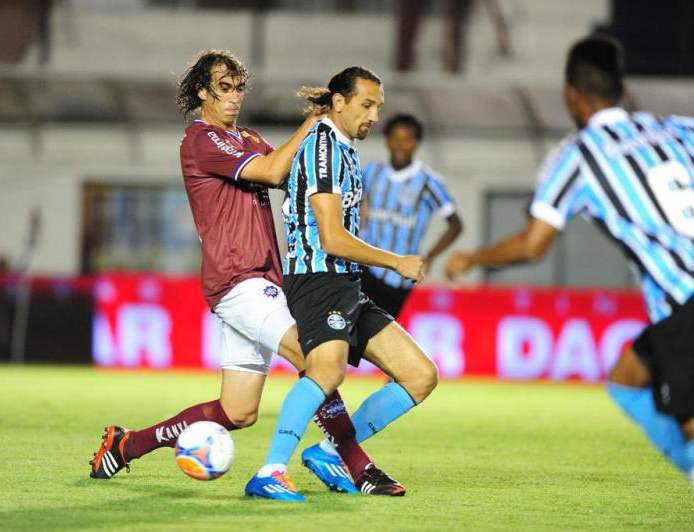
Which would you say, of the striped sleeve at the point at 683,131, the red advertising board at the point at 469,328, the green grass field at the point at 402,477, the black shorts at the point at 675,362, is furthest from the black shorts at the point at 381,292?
the red advertising board at the point at 469,328

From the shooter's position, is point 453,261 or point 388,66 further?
point 388,66

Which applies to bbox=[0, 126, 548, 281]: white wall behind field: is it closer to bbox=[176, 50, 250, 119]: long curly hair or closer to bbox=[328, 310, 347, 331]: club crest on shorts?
bbox=[176, 50, 250, 119]: long curly hair

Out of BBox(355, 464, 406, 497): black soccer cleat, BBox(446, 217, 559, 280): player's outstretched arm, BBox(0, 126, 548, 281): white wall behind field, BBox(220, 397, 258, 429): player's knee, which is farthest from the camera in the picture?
BBox(0, 126, 548, 281): white wall behind field

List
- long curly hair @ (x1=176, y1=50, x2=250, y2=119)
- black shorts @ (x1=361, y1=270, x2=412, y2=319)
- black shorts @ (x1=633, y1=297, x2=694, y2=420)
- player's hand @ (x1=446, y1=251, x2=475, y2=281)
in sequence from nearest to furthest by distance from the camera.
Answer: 1. black shorts @ (x1=633, y1=297, x2=694, y2=420)
2. player's hand @ (x1=446, y1=251, x2=475, y2=281)
3. long curly hair @ (x1=176, y1=50, x2=250, y2=119)
4. black shorts @ (x1=361, y1=270, x2=412, y2=319)

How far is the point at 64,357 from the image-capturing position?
1645 centimetres

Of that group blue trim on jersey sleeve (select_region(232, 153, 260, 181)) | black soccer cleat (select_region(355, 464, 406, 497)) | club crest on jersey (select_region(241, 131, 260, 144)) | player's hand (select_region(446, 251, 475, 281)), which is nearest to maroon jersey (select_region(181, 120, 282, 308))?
blue trim on jersey sleeve (select_region(232, 153, 260, 181))

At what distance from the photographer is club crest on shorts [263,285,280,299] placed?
20.5 ft

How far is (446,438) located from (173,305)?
7.34 m

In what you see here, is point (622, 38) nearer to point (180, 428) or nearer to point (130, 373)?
point (130, 373)

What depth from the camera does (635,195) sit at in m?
4.86

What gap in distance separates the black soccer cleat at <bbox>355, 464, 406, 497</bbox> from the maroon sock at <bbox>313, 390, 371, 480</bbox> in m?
0.03

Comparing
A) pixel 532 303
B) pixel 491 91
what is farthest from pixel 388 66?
pixel 532 303

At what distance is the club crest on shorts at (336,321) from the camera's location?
600 cm

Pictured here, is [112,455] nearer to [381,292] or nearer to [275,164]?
[275,164]
